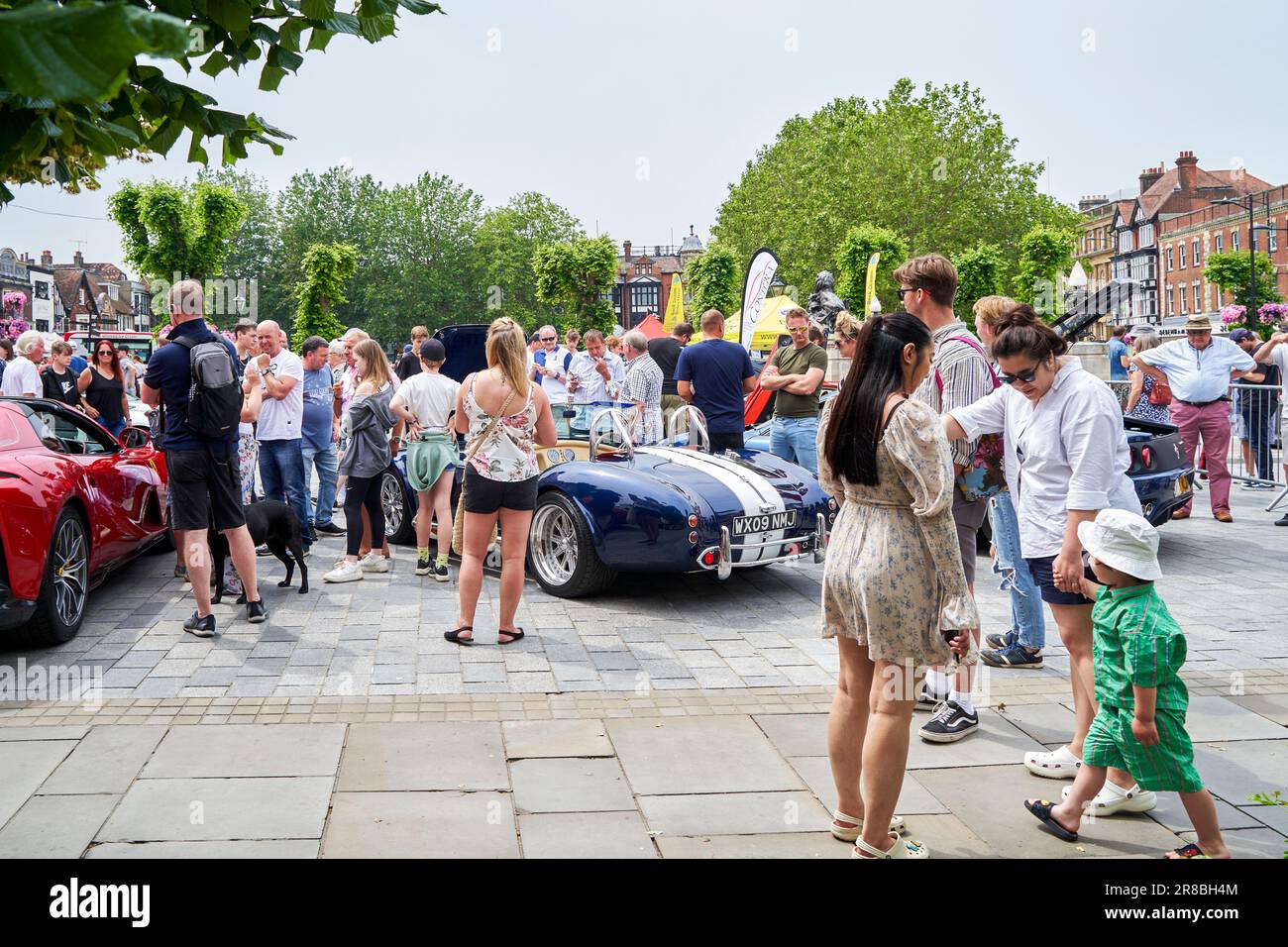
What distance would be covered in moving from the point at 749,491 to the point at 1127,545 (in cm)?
414

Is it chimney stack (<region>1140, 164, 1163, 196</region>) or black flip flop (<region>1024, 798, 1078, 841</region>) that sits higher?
chimney stack (<region>1140, 164, 1163, 196</region>)

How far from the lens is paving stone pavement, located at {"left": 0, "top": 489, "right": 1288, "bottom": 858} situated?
13.0 feet

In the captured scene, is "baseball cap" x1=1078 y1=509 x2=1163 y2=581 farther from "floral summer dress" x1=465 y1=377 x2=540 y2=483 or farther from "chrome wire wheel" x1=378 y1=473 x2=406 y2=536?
"chrome wire wheel" x1=378 y1=473 x2=406 y2=536

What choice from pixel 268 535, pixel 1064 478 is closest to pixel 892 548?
pixel 1064 478

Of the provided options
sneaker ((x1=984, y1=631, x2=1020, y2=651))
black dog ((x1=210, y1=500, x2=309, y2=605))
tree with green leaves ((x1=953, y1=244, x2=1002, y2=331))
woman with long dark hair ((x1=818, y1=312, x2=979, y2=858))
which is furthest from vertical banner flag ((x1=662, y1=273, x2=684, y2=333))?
woman with long dark hair ((x1=818, y1=312, x2=979, y2=858))

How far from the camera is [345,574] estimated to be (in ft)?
28.3

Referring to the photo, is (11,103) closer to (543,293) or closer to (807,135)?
(543,293)

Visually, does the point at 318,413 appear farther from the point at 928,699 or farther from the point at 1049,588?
the point at 1049,588

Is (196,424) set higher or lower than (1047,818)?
higher

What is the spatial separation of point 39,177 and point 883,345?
2.56 metres

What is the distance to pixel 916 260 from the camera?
16.5 ft

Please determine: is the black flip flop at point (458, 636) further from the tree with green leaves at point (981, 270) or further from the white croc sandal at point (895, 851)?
the tree with green leaves at point (981, 270)

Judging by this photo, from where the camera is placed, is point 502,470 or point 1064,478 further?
point 502,470

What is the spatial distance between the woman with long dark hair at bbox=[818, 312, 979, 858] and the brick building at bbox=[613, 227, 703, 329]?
117 metres
